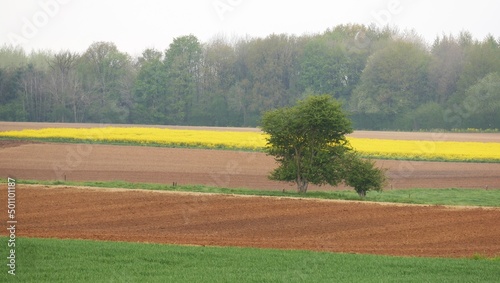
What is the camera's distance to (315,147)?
3519cm

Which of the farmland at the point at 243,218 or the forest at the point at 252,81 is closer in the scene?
the farmland at the point at 243,218

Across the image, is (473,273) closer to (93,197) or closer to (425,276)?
(425,276)

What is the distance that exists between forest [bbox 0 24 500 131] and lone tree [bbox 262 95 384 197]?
66.8m

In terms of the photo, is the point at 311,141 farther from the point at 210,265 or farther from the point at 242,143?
the point at 242,143

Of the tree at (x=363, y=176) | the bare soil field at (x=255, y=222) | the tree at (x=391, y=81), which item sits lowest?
the bare soil field at (x=255, y=222)

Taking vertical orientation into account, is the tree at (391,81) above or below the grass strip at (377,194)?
above

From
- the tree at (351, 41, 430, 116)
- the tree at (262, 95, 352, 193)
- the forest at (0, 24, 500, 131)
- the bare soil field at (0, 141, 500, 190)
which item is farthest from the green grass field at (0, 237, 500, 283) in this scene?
the tree at (351, 41, 430, 116)

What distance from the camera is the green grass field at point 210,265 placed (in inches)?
620

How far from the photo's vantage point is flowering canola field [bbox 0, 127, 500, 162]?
5522cm

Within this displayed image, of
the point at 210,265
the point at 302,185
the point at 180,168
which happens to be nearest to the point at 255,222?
the point at 210,265

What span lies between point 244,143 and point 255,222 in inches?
1412

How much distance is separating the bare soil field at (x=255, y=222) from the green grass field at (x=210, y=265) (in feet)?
7.23

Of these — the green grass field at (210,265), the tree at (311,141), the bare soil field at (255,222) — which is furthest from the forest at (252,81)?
the green grass field at (210,265)

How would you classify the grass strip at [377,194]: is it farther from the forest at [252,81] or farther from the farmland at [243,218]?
the forest at [252,81]
